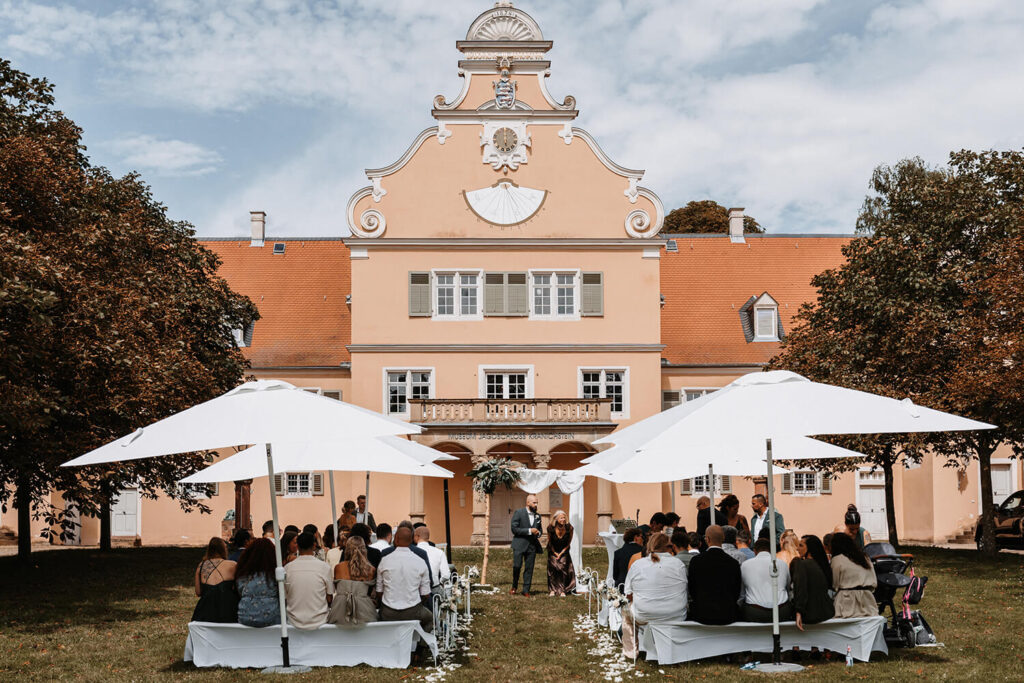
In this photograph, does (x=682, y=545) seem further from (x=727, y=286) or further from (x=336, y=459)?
(x=727, y=286)

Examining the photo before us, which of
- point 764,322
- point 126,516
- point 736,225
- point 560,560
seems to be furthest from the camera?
point 736,225

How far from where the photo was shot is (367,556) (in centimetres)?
1187

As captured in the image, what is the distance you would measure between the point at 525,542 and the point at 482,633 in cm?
486

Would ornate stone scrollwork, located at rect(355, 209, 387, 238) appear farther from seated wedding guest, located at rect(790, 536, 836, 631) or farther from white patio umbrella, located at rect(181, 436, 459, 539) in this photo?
seated wedding guest, located at rect(790, 536, 836, 631)

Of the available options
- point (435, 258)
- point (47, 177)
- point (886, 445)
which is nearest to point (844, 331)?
point (886, 445)

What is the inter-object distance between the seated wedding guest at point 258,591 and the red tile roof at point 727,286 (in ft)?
87.5

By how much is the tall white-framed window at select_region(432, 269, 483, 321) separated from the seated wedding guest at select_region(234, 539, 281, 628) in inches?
904

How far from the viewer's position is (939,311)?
25.0m

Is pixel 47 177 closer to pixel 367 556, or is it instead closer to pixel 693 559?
pixel 367 556

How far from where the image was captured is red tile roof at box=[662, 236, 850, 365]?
37.2 m

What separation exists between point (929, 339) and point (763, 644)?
1582cm

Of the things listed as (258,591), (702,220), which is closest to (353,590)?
(258,591)

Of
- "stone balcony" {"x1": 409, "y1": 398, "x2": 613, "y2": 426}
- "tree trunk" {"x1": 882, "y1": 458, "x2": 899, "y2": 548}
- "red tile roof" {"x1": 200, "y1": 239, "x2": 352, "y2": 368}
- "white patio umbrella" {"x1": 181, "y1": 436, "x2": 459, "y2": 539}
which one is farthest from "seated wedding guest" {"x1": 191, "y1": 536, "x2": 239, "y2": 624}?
"red tile roof" {"x1": 200, "y1": 239, "x2": 352, "y2": 368}

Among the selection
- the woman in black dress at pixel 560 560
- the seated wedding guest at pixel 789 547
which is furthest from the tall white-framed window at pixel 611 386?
the seated wedding guest at pixel 789 547
